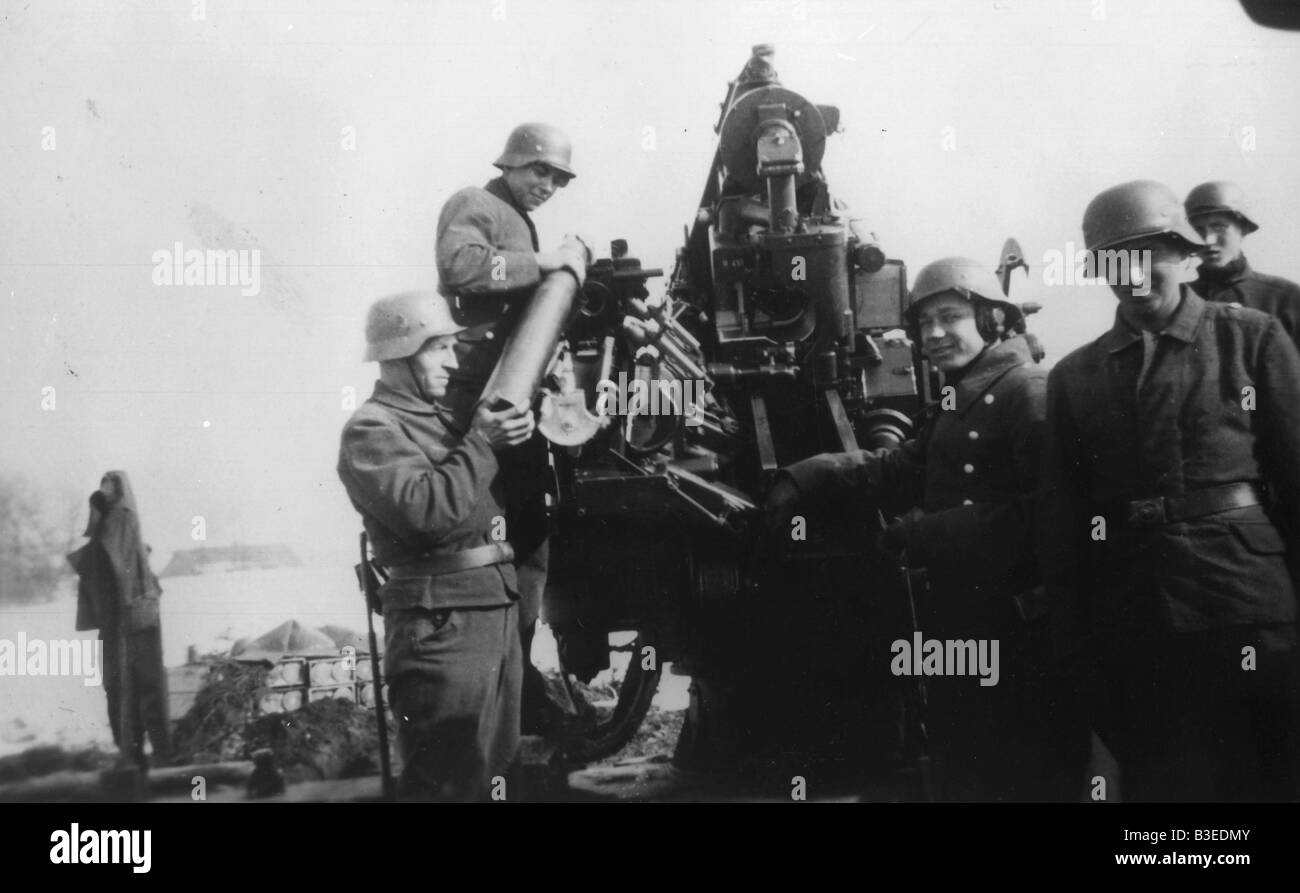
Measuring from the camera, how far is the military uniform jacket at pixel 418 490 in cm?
395

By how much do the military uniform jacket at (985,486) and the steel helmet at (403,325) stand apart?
2048mm

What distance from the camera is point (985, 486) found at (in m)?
4.22

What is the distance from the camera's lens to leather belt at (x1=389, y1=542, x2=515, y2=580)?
408cm

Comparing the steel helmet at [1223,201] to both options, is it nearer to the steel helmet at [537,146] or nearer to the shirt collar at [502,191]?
the steel helmet at [537,146]

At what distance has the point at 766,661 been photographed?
509 cm

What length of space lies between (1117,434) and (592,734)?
2817mm

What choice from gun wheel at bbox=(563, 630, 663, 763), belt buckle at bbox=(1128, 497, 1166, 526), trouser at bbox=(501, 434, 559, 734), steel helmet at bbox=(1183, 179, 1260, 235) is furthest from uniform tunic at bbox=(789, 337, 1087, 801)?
trouser at bbox=(501, 434, 559, 734)

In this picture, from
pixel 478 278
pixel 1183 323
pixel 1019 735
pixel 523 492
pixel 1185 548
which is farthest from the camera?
pixel 523 492

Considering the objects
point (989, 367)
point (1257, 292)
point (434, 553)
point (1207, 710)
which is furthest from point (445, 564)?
point (1257, 292)

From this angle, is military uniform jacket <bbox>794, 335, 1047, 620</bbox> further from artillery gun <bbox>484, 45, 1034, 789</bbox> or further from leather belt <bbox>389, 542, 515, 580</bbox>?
leather belt <bbox>389, 542, 515, 580</bbox>

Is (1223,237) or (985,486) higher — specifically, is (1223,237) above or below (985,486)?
above

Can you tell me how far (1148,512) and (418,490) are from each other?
257 cm

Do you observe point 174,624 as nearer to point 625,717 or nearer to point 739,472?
point 625,717

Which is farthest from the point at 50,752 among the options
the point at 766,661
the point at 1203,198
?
the point at 1203,198
